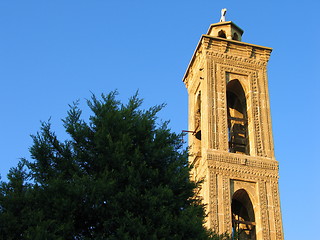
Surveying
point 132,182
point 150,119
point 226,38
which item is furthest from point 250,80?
point 132,182

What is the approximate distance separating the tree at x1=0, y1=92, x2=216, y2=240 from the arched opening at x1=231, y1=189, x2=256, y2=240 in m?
10.9

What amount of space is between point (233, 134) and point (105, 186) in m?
14.9

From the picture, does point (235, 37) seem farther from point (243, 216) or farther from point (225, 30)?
point (243, 216)

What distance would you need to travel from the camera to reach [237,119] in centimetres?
2403

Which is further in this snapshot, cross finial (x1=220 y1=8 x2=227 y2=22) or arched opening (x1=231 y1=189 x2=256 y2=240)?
cross finial (x1=220 y1=8 x2=227 y2=22)

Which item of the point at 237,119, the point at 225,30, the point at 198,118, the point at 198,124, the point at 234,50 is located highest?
the point at 225,30

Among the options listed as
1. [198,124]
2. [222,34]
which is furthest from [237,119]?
[222,34]

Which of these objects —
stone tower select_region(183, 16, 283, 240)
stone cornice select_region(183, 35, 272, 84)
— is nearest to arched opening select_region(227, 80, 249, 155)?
stone tower select_region(183, 16, 283, 240)

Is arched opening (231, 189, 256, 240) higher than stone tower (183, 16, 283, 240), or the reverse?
stone tower (183, 16, 283, 240)

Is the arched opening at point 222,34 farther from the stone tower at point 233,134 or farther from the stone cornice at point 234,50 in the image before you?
the stone cornice at point 234,50

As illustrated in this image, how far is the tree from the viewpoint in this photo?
31.6ft

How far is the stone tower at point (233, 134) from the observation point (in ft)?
68.6

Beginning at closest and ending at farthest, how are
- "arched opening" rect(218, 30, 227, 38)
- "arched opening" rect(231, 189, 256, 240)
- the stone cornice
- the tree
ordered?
1. the tree
2. "arched opening" rect(231, 189, 256, 240)
3. the stone cornice
4. "arched opening" rect(218, 30, 227, 38)

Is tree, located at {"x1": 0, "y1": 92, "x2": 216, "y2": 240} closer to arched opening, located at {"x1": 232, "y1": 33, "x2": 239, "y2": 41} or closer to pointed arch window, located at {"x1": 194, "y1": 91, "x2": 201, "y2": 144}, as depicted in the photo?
pointed arch window, located at {"x1": 194, "y1": 91, "x2": 201, "y2": 144}
